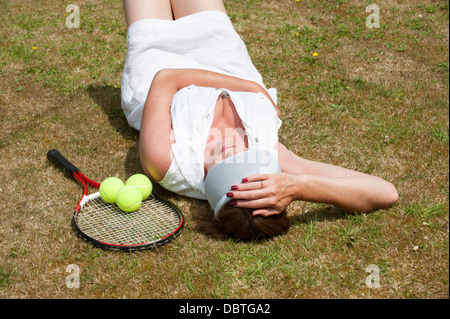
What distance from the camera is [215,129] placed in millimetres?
3744

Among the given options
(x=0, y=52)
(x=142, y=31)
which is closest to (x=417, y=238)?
(x=142, y=31)

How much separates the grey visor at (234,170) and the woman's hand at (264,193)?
6 centimetres

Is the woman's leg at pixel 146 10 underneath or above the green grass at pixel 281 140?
above

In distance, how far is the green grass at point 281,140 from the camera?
3.04 m

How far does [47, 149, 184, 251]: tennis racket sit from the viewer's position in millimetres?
3236

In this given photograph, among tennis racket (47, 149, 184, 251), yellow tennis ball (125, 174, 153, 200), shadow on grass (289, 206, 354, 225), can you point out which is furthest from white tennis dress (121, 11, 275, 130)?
shadow on grass (289, 206, 354, 225)

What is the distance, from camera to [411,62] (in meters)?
6.05

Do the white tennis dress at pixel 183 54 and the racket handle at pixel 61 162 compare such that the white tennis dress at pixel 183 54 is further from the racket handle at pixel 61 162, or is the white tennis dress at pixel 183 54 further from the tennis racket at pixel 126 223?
the tennis racket at pixel 126 223

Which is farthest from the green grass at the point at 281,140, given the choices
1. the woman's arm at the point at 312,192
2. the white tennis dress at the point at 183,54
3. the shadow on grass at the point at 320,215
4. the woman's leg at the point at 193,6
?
the woman's leg at the point at 193,6

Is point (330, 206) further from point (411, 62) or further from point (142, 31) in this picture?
point (411, 62)

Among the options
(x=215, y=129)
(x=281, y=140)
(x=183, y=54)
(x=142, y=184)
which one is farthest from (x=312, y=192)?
(x=183, y=54)

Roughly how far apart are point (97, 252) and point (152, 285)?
0.52m

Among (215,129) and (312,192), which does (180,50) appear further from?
(312,192)
